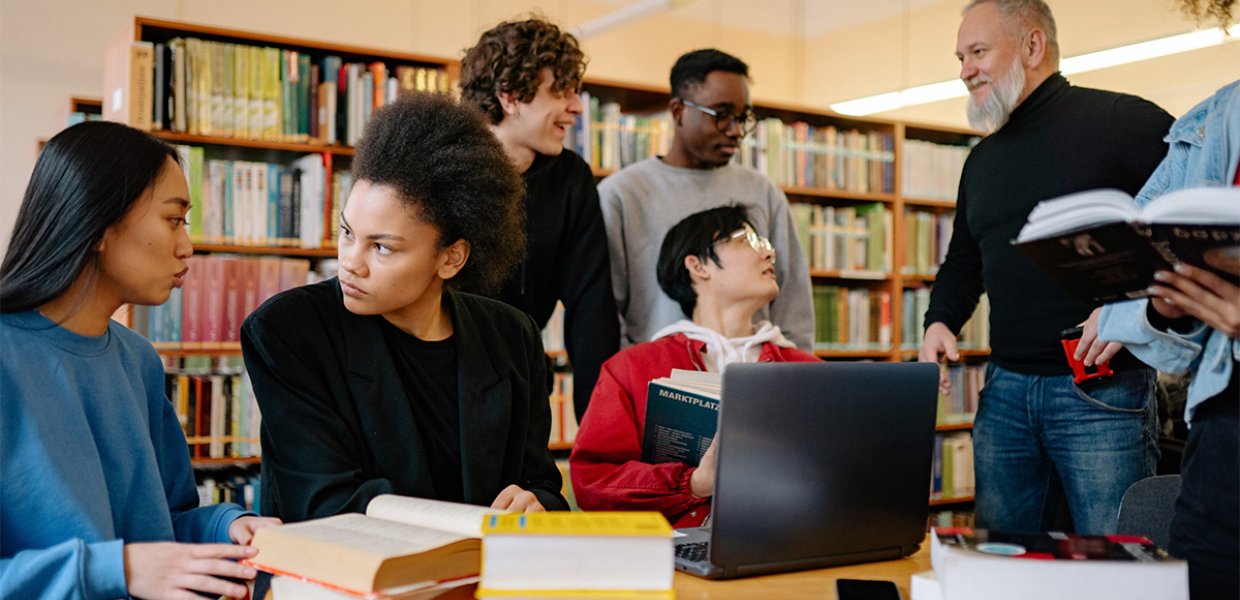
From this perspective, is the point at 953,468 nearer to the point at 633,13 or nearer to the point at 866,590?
the point at 633,13

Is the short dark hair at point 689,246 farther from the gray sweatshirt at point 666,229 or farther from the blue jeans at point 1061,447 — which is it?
the blue jeans at point 1061,447

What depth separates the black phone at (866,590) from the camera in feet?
4.02

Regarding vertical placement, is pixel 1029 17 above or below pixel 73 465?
above

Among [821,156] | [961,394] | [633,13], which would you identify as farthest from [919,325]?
[633,13]

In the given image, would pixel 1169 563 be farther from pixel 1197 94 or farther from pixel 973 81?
pixel 1197 94

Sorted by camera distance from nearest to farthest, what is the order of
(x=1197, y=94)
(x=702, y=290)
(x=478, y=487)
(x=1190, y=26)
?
1. (x=478, y=487)
2. (x=702, y=290)
3. (x=1190, y=26)
4. (x=1197, y=94)

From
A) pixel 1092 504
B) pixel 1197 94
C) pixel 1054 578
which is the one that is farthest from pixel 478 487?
pixel 1197 94

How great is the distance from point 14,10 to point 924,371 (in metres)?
4.98

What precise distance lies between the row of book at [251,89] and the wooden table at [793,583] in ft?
7.74

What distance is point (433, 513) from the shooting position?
1216mm

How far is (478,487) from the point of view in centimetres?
163

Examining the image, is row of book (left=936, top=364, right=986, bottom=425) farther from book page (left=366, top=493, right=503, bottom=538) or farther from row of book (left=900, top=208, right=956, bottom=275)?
book page (left=366, top=493, right=503, bottom=538)

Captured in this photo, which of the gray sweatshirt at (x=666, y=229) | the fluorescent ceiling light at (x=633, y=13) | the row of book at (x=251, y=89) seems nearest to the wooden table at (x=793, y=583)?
the gray sweatshirt at (x=666, y=229)

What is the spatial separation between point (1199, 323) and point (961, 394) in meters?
3.91
